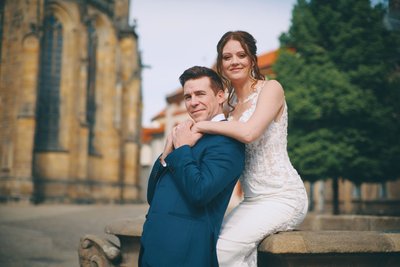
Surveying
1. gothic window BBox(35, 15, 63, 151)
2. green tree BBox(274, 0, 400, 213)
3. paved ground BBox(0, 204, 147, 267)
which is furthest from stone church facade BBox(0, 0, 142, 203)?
green tree BBox(274, 0, 400, 213)

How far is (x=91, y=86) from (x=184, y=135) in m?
27.7

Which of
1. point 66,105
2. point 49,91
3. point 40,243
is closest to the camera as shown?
point 40,243

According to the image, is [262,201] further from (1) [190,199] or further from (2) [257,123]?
(1) [190,199]

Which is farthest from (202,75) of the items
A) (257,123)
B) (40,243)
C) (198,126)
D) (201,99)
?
(40,243)

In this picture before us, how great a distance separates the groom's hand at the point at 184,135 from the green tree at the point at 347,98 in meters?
16.6

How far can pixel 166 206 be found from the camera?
2.52 metres

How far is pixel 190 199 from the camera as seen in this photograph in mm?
2424

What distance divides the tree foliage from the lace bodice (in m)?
16.2

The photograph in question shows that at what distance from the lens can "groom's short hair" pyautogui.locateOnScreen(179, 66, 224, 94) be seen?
9.07 feet

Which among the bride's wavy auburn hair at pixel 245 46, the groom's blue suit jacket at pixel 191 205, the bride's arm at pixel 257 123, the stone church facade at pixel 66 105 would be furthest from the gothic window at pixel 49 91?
the groom's blue suit jacket at pixel 191 205

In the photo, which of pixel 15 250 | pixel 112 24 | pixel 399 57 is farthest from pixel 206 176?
pixel 112 24

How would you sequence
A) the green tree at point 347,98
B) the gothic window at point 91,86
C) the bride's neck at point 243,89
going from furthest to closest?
the gothic window at point 91,86, the green tree at point 347,98, the bride's neck at point 243,89

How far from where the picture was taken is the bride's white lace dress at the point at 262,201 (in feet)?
8.82

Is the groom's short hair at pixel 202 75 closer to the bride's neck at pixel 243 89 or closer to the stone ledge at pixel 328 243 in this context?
the bride's neck at pixel 243 89
